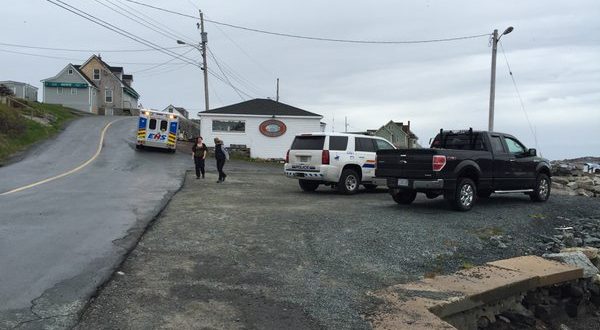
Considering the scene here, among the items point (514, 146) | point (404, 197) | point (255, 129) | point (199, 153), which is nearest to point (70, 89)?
point (255, 129)

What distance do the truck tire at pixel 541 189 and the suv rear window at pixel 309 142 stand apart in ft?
20.2

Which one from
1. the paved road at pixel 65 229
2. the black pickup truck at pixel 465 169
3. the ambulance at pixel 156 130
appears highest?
the ambulance at pixel 156 130

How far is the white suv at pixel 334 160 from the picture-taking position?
15913 millimetres

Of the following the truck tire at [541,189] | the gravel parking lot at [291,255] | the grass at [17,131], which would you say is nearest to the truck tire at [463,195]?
the gravel parking lot at [291,255]

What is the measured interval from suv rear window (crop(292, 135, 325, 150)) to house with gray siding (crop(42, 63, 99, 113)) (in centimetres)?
5790

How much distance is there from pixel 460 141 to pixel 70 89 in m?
63.5

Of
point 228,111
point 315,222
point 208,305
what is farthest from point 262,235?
point 228,111

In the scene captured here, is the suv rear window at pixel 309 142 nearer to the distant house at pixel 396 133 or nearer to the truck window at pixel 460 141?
the truck window at pixel 460 141

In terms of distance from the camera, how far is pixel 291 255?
24.7 ft

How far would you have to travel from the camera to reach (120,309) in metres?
5.12

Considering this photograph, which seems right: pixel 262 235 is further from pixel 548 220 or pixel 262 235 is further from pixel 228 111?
pixel 228 111

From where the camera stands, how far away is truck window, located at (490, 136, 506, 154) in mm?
13559

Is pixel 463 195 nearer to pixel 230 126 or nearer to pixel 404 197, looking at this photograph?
pixel 404 197

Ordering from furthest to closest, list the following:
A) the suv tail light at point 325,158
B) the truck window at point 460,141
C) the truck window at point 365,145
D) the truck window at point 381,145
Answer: the truck window at point 381,145 → the truck window at point 365,145 → the suv tail light at point 325,158 → the truck window at point 460,141
